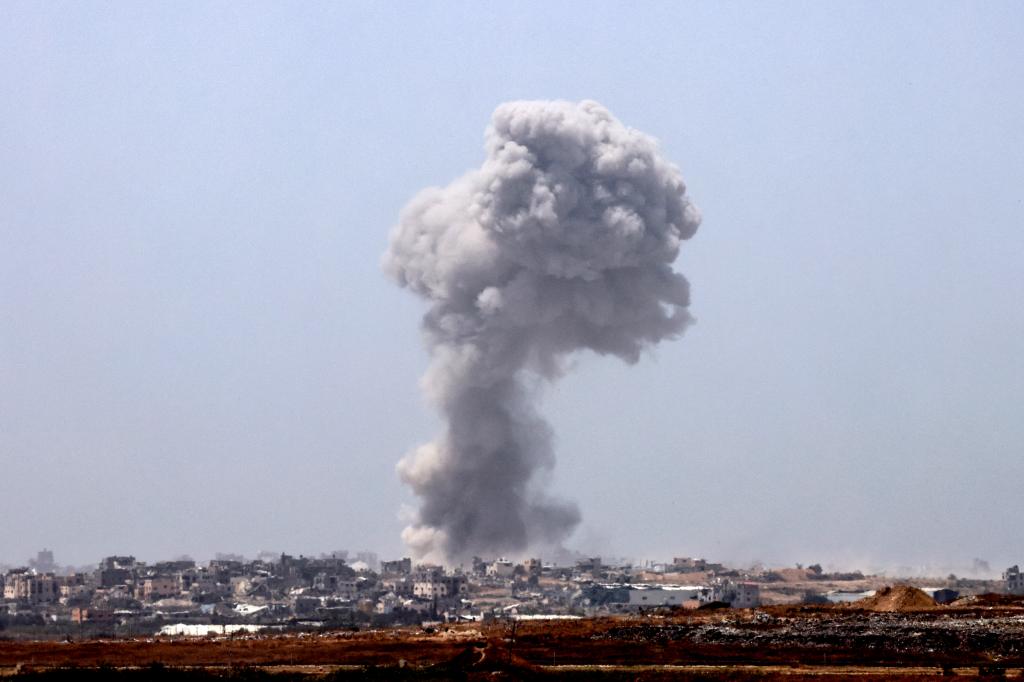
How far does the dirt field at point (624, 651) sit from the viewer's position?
193 feet

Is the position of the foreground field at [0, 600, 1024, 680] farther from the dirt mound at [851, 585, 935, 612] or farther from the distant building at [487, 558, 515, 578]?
the distant building at [487, 558, 515, 578]

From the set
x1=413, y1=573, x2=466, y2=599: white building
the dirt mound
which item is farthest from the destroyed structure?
the dirt mound

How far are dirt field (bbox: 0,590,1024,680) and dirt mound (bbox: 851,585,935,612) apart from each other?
5.51 feet

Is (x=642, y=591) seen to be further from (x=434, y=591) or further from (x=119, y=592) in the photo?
(x=119, y=592)

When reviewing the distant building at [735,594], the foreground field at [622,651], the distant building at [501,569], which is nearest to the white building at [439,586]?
the distant building at [501,569]

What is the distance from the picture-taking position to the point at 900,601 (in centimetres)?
9062

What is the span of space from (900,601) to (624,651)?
2865 centimetres

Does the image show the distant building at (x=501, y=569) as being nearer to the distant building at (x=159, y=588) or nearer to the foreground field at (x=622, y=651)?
the distant building at (x=159, y=588)

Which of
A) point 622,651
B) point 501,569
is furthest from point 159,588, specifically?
point 622,651

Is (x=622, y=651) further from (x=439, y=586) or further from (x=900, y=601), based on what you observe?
(x=439, y=586)

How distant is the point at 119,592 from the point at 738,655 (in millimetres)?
127898

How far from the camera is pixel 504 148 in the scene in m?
126

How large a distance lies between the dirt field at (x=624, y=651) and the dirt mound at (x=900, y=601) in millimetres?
1678

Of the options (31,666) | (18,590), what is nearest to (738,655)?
(31,666)
